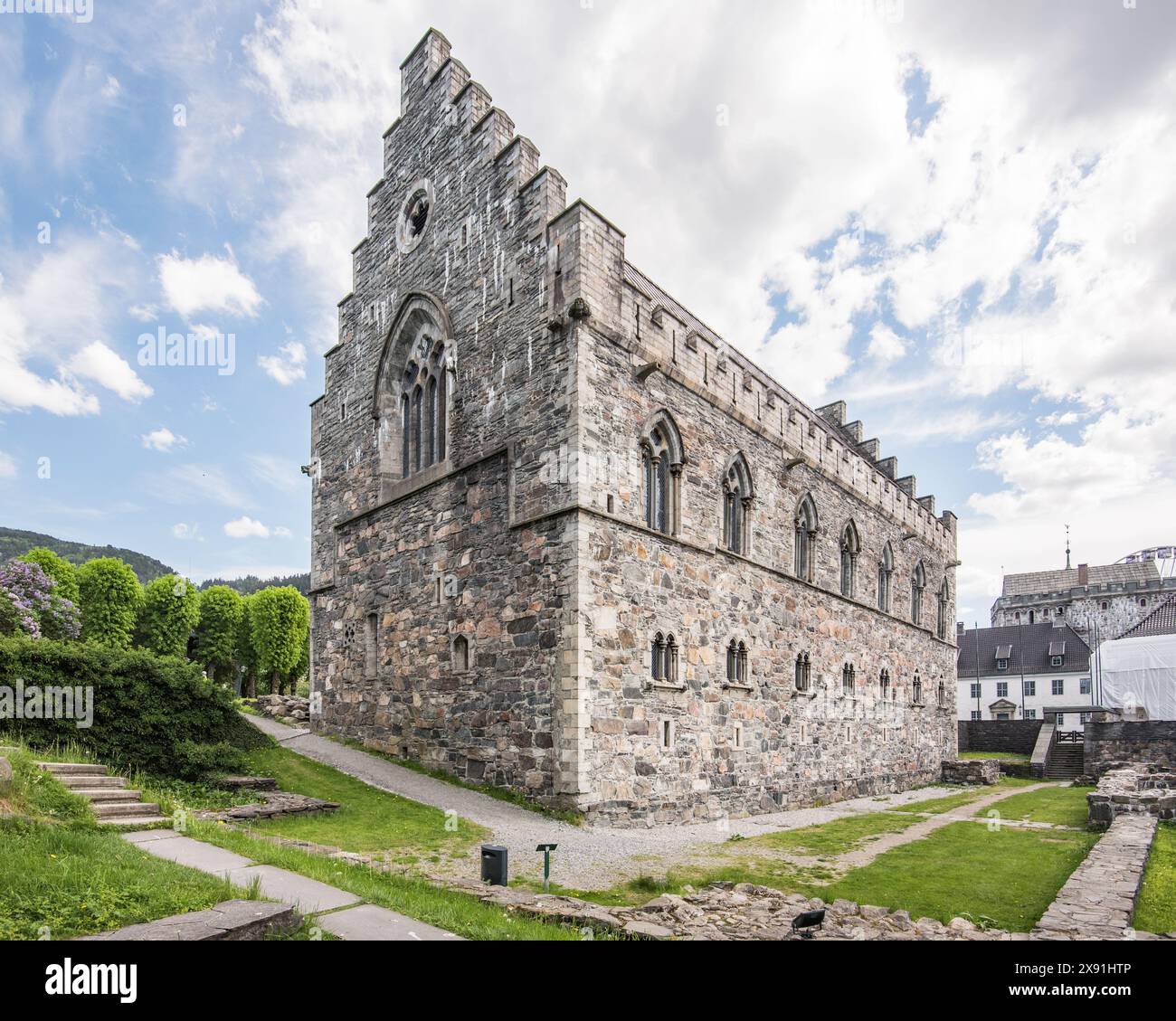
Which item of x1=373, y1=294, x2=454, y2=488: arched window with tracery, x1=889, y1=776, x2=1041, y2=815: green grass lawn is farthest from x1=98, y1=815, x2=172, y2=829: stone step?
x1=889, y1=776, x2=1041, y2=815: green grass lawn

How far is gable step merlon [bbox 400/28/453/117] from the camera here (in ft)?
66.3

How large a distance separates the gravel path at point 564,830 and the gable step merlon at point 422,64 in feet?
55.6

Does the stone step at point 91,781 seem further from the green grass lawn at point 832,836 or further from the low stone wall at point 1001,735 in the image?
the low stone wall at point 1001,735

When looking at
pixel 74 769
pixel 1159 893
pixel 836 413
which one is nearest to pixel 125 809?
pixel 74 769

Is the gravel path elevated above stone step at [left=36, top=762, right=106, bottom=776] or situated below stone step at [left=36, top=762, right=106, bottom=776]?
below

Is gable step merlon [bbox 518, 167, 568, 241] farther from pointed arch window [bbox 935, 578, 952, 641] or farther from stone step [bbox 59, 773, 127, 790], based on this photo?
pointed arch window [bbox 935, 578, 952, 641]

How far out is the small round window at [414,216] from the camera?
20.0 m

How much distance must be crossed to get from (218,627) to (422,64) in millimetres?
35375

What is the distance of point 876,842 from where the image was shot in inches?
580

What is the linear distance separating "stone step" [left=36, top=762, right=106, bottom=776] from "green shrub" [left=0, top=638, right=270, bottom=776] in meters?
1.24

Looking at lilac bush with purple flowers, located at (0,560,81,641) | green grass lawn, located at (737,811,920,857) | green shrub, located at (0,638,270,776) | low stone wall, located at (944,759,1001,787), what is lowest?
low stone wall, located at (944,759,1001,787)

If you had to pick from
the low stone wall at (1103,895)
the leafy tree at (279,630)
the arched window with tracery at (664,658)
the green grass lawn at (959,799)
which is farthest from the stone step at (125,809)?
the leafy tree at (279,630)

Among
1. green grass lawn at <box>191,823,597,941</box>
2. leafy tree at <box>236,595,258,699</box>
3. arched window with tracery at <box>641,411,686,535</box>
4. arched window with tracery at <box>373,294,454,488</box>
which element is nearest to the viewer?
green grass lawn at <box>191,823,597,941</box>
